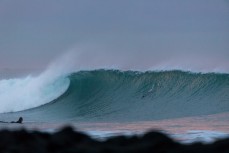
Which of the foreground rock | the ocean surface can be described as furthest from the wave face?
the foreground rock

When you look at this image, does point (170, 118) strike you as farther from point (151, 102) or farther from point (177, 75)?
point (177, 75)

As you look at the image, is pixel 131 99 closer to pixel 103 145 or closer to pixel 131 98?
pixel 131 98

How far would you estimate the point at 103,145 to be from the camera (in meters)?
6.46

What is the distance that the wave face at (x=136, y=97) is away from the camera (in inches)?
877

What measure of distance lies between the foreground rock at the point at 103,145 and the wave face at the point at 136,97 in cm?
1345

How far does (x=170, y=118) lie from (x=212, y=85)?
7649 millimetres

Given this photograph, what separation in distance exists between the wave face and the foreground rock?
Result: 13.5 meters

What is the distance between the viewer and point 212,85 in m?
26.9

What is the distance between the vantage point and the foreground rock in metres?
6.07

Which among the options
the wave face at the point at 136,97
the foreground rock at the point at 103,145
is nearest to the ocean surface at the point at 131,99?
the wave face at the point at 136,97

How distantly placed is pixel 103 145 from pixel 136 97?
19.2m

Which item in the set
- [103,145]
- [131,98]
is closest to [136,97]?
[131,98]

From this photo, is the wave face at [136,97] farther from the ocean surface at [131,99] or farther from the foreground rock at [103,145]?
the foreground rock at [103,145]

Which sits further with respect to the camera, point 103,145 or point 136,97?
point 136,97
